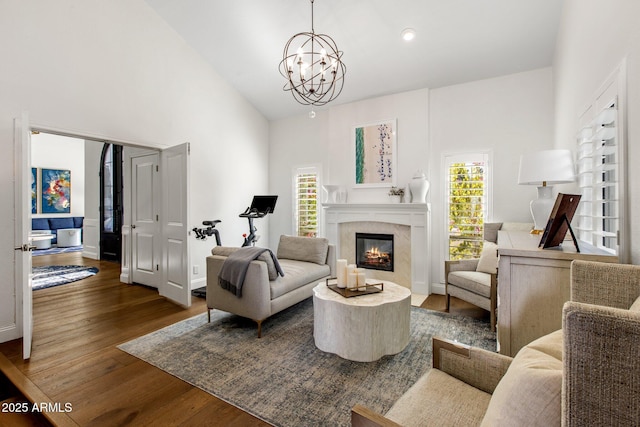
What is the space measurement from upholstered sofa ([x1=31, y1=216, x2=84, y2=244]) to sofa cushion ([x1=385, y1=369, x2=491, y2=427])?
36.8ft

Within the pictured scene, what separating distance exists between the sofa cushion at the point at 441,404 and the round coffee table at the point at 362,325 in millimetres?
1014

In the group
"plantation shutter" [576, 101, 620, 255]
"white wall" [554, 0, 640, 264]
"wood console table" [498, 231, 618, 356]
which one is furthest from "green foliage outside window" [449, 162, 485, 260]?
"wood console table" [498, 231, 618, 356]

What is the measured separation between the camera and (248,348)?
269 cm

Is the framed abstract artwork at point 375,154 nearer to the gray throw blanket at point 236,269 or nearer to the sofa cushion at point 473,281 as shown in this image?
the sofa cushion at point 473,281

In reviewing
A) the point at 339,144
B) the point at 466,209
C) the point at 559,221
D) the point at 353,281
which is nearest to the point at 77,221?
the point at 339,144

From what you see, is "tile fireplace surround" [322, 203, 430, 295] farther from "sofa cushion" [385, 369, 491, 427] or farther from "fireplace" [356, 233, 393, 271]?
"sofa cushion" [385, 369, 491, 427]

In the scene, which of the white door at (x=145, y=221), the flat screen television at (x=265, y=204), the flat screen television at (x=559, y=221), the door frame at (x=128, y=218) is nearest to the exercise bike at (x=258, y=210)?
the flat screen television at (x=265, y=204)

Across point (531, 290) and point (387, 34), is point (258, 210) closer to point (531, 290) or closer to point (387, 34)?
point (387, 34)

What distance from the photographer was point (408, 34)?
353cm

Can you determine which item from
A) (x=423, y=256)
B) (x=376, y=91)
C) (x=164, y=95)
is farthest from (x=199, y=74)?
(x=423, y=256)

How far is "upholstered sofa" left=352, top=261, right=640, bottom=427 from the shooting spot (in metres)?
0.64

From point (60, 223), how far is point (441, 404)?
11596mm

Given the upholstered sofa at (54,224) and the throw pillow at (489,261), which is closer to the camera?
the throw pillow at (489,261)

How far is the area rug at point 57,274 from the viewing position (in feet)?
16.1
